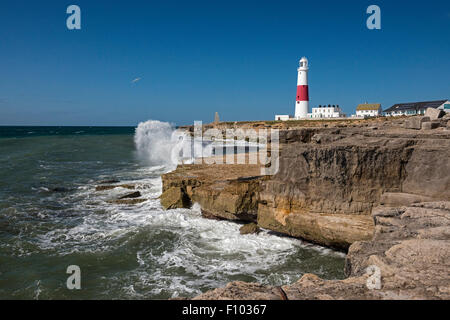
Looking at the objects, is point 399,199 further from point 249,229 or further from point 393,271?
point 249,229

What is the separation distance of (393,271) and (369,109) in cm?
7029

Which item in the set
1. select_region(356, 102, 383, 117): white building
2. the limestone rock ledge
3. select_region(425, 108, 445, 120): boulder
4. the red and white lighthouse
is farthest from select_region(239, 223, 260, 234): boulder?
select_region(356, 102, 383, 117): white building

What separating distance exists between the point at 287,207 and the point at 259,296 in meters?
5.21

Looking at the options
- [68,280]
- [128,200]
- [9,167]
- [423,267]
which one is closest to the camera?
[423,267]

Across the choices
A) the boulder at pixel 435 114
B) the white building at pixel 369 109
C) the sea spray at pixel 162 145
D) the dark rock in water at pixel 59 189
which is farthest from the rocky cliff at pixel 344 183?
the white building at pixel 369 109

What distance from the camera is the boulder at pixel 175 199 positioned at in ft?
36.7

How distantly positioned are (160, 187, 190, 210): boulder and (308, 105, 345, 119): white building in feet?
185

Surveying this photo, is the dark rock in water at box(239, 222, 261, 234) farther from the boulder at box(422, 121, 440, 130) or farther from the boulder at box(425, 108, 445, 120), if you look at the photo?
the boulder at box(425, 108, 445, 120)

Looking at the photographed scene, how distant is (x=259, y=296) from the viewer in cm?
309

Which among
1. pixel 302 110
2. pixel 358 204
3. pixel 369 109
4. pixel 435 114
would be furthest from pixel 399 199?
pixel 369 109

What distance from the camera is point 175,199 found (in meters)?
11.2

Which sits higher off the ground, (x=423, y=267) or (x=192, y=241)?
(x=423, y=267)
